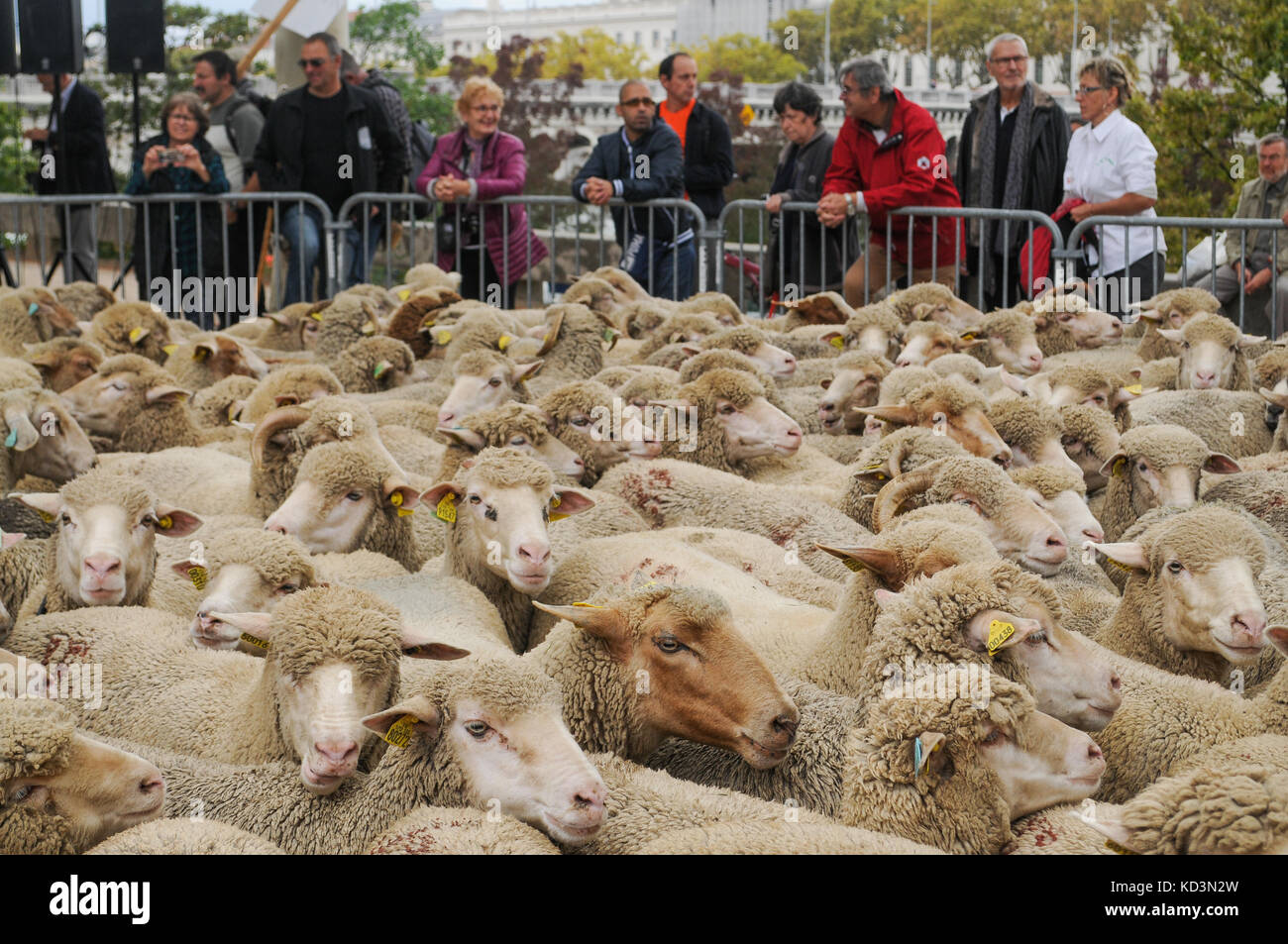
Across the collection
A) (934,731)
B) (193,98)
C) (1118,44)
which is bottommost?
(934,731)

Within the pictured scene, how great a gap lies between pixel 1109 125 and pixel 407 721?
6.68 m

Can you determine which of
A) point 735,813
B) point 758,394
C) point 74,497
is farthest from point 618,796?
point 758,394

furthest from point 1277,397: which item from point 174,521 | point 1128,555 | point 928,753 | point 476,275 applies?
point 476,275

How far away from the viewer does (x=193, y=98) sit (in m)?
9.83

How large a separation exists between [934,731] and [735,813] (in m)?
0.43

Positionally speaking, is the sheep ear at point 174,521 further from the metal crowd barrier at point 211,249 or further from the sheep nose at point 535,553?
the metal crowd barrier at point 211,249

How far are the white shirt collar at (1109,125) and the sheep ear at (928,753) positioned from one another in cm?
638

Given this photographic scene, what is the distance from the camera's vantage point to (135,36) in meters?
11.3

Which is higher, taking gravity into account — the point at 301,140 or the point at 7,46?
the point at 7,46

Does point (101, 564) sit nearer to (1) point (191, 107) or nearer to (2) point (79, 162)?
(1) point (191, 107)

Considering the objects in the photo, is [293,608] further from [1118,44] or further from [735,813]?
[1118,44]

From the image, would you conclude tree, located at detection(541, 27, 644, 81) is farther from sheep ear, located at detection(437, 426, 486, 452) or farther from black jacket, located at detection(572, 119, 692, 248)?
sheep ear, located at detection(437, 426, 486, 452)

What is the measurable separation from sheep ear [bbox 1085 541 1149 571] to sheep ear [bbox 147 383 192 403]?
4005 millimetres

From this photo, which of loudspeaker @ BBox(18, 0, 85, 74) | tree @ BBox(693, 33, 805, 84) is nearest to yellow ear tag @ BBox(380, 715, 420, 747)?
loudspeaker @ BBox(18, 0, 85, 74)
